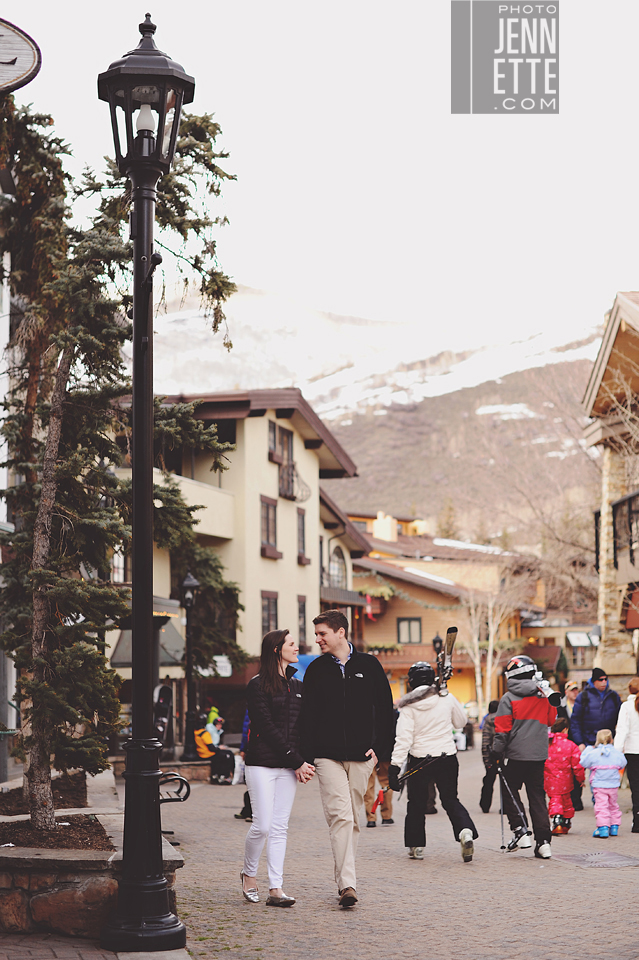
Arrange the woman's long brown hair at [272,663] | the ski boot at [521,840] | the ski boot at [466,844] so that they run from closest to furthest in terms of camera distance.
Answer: the woman's long brown hair at [272,663]
the ski boot at [466,844]
the ski boot at [521,840]

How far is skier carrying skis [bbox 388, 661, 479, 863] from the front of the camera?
414 inches

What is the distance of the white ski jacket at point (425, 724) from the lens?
1095 cm

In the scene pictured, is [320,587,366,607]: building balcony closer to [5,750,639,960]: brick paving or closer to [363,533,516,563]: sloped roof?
[363,533,516,563]: sloped roof

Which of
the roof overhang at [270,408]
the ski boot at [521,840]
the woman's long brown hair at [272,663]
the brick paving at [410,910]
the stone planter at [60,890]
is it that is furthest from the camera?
the roof overhang at [270,408]

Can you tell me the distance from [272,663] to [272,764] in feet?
2.26

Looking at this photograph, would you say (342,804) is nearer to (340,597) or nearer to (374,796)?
(374,796)

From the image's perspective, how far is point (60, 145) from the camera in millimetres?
Result: 14562

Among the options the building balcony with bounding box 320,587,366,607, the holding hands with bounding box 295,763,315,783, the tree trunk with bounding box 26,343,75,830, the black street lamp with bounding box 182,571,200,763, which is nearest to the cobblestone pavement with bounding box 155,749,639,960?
the holding hands with bounding box 295,763,315,783

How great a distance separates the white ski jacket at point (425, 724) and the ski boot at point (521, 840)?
97cm

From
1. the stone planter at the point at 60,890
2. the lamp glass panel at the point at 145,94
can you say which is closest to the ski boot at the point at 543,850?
the stone planter at the point at 60,890

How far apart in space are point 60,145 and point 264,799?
378 inches

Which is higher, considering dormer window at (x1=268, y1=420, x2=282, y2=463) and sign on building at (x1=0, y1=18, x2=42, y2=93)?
dormer window at (x1=268, y1=420, x2=282, y2=463)

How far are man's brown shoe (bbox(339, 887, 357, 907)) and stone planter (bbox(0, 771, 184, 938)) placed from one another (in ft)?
4.32

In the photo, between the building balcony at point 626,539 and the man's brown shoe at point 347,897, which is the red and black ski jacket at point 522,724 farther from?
the building balcony at point 626,539
